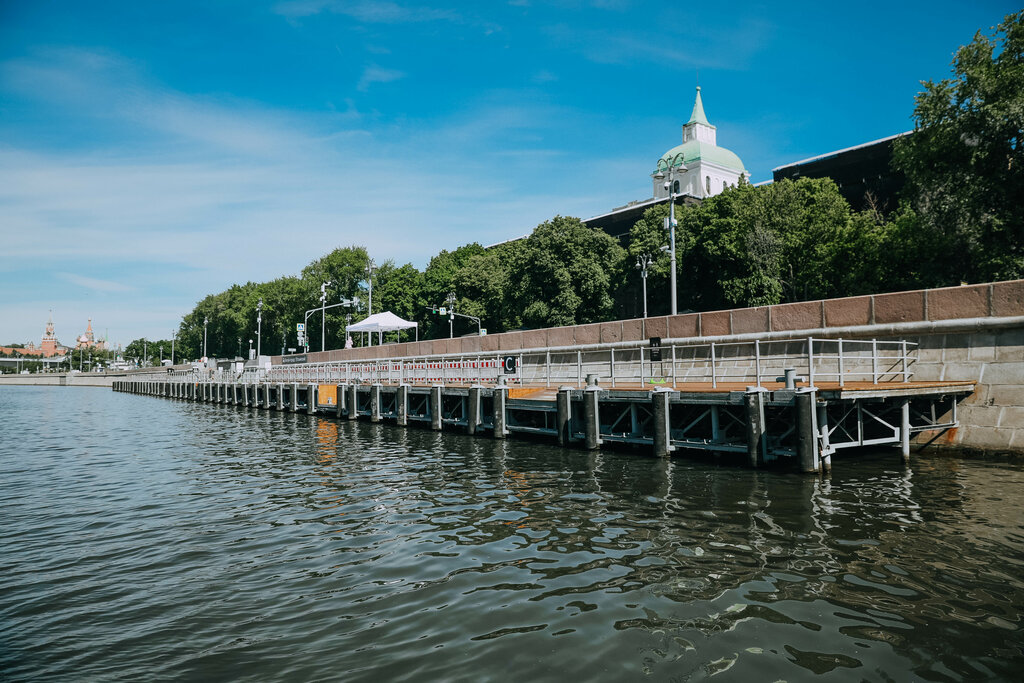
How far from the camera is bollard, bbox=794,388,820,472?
13578 mm

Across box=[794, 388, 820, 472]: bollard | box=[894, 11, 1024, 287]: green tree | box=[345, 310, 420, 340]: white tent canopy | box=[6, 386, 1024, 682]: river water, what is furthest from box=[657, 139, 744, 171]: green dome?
box=[6, 386, 1024, 682]: river water

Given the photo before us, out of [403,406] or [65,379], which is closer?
[403,406]

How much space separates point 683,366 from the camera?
87.2 ft

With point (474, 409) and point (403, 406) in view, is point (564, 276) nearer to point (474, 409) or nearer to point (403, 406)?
point (403, 406)

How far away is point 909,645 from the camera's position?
5879mm

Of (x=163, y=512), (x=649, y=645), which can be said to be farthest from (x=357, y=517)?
(x=649, y=645)

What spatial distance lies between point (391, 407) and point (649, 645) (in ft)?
91.1

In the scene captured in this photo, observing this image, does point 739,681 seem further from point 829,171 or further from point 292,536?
point 829,171

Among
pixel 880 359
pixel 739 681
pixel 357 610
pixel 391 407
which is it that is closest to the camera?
pixel 739 681

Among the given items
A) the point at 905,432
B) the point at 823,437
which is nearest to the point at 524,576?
the point at 823,437

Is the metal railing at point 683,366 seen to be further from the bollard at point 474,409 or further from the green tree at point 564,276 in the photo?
the green tree at point 564,276

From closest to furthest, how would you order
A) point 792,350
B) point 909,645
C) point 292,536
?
point 909,645 → point 292,536 → point 792,350

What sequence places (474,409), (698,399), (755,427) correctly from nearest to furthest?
(755,427)
(698,399)
(474,409)

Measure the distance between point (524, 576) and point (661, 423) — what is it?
993 cm
